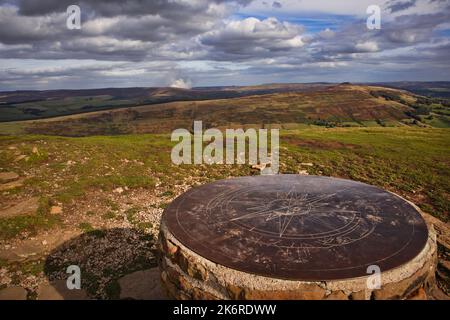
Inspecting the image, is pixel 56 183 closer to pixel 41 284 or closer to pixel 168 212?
pixel 41 284

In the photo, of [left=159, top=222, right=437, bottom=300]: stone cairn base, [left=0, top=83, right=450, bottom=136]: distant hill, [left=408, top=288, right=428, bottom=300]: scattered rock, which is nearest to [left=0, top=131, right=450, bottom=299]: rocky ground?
[left=408, top=288, right=428, bottom=300]: scattered rock

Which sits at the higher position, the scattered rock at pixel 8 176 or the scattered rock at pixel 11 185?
the scattered rock at pixel 8 176

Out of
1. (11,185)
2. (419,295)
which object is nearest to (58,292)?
(11,185)

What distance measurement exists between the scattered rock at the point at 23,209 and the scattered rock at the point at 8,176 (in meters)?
2.79

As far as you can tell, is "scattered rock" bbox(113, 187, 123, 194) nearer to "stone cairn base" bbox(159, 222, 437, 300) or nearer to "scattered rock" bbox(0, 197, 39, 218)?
A: "scattered rock" bbox(0, 197, 39, 218)

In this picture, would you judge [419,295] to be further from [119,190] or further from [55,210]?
→ [119,190]

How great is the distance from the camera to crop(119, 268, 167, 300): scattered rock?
26.0 feet

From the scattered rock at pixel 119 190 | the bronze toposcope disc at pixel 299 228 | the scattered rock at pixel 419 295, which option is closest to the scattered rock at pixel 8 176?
the scattered rock at pixel 119 190

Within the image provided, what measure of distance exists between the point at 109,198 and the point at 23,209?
3034 millimetres

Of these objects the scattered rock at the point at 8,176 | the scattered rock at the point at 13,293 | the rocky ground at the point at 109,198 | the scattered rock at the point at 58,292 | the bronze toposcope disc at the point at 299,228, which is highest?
the bronze toposcope disc at the point at 299,228

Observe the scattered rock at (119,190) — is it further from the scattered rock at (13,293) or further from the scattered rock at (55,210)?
the scattered rock at (13,293)

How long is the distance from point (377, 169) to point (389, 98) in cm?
13220

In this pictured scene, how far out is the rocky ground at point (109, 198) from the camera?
341 inches
